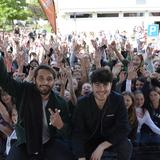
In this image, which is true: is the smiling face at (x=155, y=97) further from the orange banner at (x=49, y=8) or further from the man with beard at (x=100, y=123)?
the orange banner at (x=49, y=8)

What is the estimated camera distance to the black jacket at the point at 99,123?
13.7 feet

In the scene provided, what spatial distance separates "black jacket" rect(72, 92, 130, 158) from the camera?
4176 millimetres

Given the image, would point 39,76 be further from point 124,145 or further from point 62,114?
point 124,145

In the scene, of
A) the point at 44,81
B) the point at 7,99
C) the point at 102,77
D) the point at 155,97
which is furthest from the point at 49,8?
the point at 102,77

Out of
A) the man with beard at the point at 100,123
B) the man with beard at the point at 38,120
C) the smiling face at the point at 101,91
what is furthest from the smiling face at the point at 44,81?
the smiling face at the point at 101,91

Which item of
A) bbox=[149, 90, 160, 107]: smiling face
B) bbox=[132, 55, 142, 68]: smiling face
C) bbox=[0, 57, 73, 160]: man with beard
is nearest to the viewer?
bbox=[0, 57, 73, 160]: man with beard

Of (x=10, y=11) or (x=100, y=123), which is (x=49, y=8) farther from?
(x=10, y=11)

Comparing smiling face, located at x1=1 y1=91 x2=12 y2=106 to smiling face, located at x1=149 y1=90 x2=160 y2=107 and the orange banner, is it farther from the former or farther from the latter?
the orange banner

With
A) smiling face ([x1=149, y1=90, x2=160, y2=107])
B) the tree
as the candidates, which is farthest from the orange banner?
Answer: the tree

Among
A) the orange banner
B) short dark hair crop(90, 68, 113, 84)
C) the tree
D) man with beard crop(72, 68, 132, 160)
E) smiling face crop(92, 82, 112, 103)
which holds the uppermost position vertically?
the tree

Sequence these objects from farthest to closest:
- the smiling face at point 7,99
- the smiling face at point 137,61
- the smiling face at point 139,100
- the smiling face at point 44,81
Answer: the smiling face at point 137,61, the smiling face at point 139,100, the smiling face at point 7,99, the smiling face at point 44,81

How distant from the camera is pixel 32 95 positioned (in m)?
4.20

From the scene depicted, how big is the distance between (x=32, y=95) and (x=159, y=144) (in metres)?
1.87

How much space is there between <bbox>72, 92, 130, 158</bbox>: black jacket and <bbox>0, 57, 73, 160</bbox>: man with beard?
0.14m
